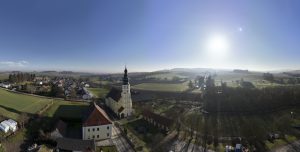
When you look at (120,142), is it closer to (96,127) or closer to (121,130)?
(96,127)

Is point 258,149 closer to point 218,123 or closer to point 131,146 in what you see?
point 218,123

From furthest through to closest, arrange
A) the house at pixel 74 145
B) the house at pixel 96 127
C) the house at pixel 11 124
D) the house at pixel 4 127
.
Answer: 1. the house at pixel 96 127
2. the house at pixel 11 124
3. the house at pixel 4 127
4. the house at pixel 74 145

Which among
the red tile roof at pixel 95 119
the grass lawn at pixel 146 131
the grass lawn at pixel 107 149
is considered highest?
the red tile roof at pixel 95 119

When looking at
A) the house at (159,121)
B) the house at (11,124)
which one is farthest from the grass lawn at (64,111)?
the house at (159,121)

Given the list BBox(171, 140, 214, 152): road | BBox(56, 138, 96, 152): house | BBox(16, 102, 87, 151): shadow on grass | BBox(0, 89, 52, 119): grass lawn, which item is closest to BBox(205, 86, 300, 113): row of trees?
BBox(171, 140, 214, 152): road

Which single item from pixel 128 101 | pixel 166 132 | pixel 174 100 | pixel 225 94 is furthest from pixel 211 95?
pixel 166 132

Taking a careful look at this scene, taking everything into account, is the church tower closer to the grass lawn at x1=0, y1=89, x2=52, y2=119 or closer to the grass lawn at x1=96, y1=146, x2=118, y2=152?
the grass lawn at x1=0, y1=89, x2=52, y2=119

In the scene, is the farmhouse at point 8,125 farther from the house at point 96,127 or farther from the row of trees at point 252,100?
the row of trees at point 252,100
